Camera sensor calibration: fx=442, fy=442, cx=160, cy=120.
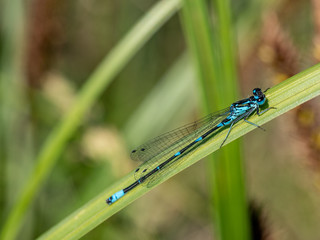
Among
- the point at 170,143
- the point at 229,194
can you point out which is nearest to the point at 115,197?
the point at 229,194

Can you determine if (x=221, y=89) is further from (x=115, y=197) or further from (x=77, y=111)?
(x=77, y=111)

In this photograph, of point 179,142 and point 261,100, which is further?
point 179,142

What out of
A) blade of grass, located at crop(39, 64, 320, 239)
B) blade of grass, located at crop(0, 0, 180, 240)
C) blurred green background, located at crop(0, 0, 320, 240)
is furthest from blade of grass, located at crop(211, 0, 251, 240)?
blade of grass, located at crop(0, 0, 180, 240)

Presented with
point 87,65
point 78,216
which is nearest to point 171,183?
point 87,65

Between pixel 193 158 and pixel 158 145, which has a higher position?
pixel 158 145

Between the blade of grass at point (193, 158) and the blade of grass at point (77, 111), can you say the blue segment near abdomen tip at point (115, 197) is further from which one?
the blade of grass at point (77, 111)

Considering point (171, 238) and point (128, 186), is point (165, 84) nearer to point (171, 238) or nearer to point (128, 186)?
point (171, 238)
